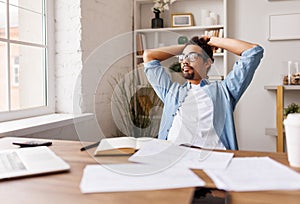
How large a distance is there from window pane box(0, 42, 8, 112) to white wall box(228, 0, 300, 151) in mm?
1976

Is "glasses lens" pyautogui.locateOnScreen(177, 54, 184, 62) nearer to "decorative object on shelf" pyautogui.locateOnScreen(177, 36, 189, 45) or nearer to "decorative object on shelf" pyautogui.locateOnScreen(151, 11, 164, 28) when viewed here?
"decorative object on shelf" pyautogui.locateOnScreen(177, 36, 189, 45)

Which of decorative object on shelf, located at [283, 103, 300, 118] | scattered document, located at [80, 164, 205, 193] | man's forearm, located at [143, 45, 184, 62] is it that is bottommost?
scattered document, located at [80, 164, 205, 193]

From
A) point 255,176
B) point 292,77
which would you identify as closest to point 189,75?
point 255,176

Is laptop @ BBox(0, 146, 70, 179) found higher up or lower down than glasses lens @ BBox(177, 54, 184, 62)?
lower down

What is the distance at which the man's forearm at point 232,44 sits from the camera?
158cm

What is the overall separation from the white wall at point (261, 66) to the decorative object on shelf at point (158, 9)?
59cm

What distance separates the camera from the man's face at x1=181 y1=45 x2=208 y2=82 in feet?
4.90

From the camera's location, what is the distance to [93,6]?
8.42 feet

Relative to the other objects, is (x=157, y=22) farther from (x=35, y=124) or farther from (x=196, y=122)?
(x=196, y=122)

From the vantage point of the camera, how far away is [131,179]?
2.66 feet

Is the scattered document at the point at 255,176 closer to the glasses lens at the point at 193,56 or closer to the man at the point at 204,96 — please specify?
the man at the point at 204,96

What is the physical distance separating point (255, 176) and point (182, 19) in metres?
2.52

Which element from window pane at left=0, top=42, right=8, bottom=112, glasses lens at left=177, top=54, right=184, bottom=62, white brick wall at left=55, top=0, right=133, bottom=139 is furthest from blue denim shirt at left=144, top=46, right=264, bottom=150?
window pane at left=0, top=42, right=8, bottom=112

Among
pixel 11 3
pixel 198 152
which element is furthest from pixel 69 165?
pixel 11 3
